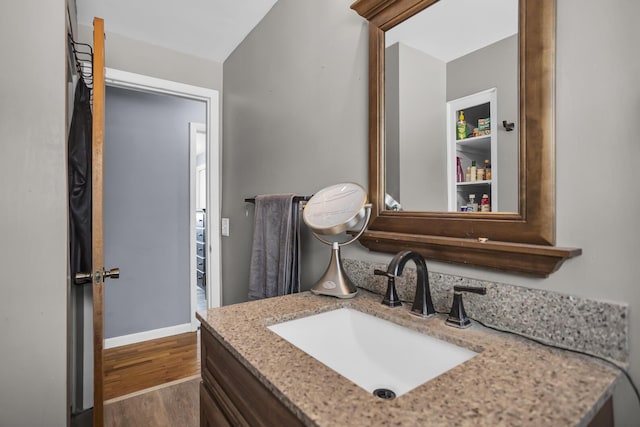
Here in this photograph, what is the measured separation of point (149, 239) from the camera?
2959mm

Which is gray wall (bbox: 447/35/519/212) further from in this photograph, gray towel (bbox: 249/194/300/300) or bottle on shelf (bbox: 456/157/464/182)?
gray towel (bbox: 249/194/300/300)

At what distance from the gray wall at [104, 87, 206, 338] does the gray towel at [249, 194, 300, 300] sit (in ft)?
5.62

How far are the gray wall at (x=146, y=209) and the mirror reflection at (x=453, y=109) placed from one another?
2.19 meters

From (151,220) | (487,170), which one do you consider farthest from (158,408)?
(487,170)

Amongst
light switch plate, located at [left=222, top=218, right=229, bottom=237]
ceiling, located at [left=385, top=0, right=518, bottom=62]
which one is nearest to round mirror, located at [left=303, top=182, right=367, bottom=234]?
ceiling, located at [left=385, top=0, right=518, bottom=62]

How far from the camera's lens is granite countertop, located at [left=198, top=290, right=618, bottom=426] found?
19.1 inches

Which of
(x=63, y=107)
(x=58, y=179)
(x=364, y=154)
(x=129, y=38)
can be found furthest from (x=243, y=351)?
(x=129, y=38)

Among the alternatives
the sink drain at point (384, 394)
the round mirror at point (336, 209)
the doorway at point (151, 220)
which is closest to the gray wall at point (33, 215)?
the round mirror at point (336, 209)

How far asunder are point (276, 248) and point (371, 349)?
0.69 m

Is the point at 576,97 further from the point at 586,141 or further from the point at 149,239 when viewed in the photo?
the point at 149,239

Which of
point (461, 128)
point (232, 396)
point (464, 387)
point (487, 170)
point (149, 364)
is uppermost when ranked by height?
point (461, 128)

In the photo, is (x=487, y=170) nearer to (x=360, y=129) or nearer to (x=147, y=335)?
(x=360, y=129)

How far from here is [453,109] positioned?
0.95 metres

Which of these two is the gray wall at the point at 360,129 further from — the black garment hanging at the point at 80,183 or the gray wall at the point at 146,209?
the gray wall at the point at 146,209
